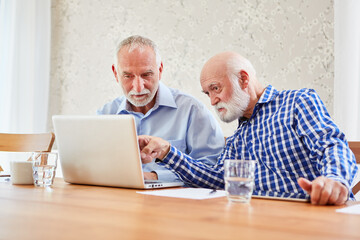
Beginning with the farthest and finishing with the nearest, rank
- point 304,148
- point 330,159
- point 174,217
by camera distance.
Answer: point 304,148 < point 330,159 < point 174,217

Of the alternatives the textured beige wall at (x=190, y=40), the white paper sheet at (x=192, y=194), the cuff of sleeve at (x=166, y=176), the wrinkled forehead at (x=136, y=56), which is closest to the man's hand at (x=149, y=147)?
the cuff of sleeve at (x=166, y=176)

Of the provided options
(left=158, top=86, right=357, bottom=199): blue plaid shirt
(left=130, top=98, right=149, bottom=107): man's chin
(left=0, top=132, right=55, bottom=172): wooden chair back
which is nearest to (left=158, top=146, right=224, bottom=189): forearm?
(left=158, top=86, right=357, bottom=199): blue plaid shirt

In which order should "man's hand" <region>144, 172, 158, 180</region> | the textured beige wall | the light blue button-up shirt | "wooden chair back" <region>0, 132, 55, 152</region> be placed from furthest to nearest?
the textured beige wall
"wooden chair back" <region>0, 132, 55, 152</region>
the light blue button-up shirt
"man's hand" <region>144, 172, 158, 180</region>

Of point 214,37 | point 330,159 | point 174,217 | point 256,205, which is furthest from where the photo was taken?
point 214,37

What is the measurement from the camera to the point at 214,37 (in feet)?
9.87

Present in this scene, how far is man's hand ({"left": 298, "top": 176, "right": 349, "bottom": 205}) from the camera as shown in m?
1.03

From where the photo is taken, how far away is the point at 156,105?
77.2 inches

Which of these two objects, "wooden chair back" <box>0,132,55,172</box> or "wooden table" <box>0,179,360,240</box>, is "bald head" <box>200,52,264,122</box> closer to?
"wooden table" <box>0,179,360,240</box>

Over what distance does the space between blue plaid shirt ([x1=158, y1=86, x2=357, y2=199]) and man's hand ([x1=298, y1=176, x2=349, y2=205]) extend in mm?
316

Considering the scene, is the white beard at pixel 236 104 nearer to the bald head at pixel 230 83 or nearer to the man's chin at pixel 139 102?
the bald head at pixel 230 83

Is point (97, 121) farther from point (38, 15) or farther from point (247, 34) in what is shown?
point (38, 15)

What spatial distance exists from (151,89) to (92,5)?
1862mm

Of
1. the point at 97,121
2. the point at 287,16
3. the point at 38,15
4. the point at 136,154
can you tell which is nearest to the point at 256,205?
the point at 136,154

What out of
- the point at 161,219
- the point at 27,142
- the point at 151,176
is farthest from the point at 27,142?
the point at 161,219
